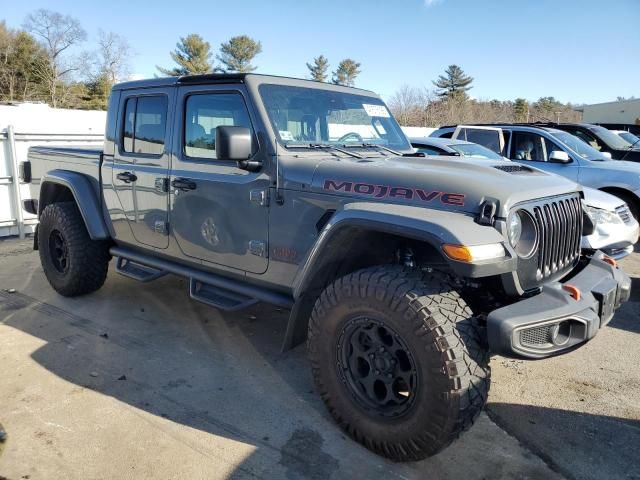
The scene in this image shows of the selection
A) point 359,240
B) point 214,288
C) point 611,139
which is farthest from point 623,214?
point 611,139

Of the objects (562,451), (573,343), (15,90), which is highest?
(15,90)

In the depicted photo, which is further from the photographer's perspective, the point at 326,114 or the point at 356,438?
the point at 326,114

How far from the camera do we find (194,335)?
420 centimetres

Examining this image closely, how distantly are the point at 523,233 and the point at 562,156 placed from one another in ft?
18.3

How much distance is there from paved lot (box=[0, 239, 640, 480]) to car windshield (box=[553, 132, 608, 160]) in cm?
418

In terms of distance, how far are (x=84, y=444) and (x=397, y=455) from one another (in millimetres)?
1642

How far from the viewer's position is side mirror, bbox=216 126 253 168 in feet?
9.91

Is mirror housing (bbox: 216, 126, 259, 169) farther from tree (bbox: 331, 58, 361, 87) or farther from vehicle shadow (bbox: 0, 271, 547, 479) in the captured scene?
tree (bbox: 331, 58, 361, 87)

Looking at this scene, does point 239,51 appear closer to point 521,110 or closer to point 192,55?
point 192,55

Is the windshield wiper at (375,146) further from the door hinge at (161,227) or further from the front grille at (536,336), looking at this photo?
the front grille at (536,336)

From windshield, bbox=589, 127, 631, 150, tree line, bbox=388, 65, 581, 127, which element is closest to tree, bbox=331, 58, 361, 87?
tree line, bbox=388, 65, 581, 127

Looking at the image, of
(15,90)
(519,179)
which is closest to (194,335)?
(519,179)

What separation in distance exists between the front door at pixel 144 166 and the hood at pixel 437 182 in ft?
4.90

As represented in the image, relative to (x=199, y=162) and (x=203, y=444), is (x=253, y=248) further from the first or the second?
(x=203, y=444)
